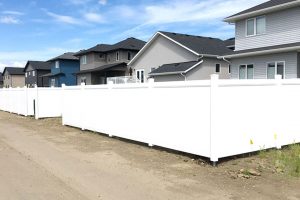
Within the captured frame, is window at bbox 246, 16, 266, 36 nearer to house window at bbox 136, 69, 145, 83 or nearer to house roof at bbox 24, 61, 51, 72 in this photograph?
house window at bbox 136, 69, 145, 83

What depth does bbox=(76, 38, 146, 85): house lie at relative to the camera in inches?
1991

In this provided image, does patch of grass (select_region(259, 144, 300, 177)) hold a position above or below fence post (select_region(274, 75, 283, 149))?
below


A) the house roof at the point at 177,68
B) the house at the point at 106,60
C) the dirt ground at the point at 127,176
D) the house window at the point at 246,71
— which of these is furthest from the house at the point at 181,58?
the dirt ground at the point at 127,176

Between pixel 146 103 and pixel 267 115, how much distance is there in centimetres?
327

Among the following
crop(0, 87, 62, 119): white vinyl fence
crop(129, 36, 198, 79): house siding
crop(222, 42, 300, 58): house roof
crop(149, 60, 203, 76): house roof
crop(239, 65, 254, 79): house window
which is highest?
crop(129, 36, 198, 79): house siding

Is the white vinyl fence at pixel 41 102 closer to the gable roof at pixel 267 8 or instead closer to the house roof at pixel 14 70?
the gable roof at pixel 267 8

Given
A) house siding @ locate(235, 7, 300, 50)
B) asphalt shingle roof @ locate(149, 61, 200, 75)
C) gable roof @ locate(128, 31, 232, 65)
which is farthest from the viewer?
gable roof @ locate(128, 31, 232, 65)

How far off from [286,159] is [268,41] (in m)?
16.0

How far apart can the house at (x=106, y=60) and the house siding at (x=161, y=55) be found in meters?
7.25

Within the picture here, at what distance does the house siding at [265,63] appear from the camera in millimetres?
21766

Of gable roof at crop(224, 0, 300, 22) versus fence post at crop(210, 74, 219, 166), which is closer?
fence post at crop(210, 74, 219, 166)

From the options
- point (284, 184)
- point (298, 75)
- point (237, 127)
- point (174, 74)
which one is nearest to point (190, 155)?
point (237, 127)

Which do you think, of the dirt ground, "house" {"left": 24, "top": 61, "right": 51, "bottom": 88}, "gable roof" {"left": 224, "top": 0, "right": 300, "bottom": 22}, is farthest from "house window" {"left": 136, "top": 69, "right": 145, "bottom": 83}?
"house" {"left": 24, "top": 61, "right": 51, "bottom": 88}

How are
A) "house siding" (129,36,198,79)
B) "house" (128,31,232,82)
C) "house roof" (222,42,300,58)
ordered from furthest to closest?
"house siding" (129,36,198,79) < "house" (128,31,232,82) < "house roof" (222,42,300,58)
